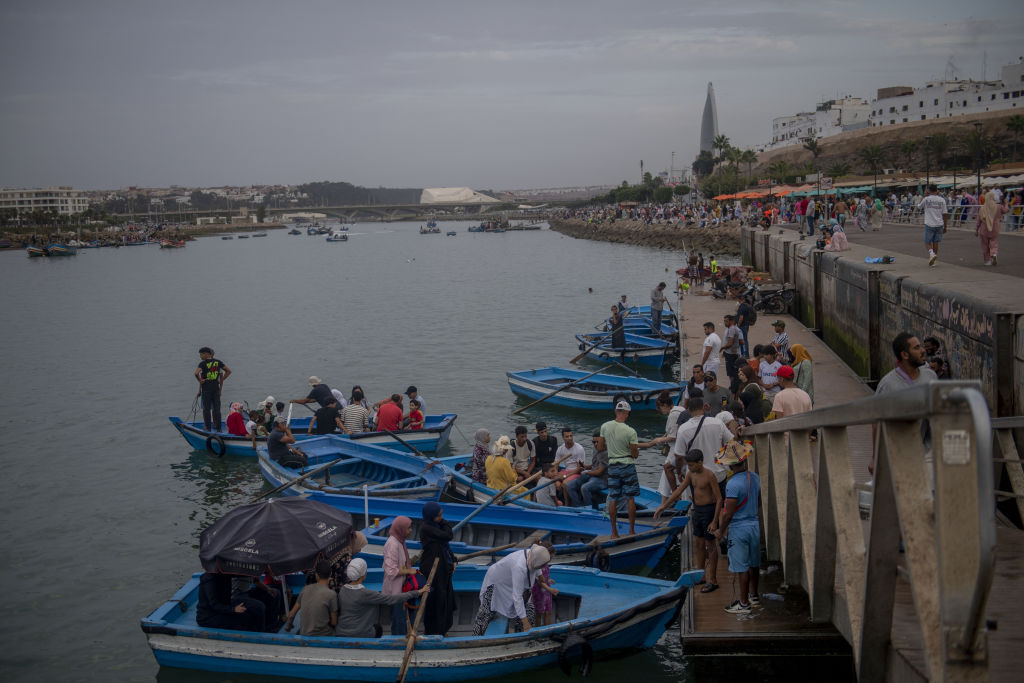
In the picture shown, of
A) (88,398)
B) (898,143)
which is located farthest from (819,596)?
(898,143)

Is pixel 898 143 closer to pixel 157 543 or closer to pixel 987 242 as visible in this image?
pixel 987 242

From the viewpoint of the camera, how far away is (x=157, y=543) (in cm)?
1711

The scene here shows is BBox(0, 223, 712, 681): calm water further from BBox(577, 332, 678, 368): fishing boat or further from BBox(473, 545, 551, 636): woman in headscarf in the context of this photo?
BBox(577, 332, 678, 368): fishing boat

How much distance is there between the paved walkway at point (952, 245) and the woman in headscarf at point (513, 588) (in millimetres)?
13033

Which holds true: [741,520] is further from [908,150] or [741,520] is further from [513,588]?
[908,150]

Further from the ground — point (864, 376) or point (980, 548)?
point (980, 548)

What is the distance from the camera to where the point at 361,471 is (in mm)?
17703

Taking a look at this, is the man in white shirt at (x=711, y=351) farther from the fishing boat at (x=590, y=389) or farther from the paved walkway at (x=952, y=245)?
the paved walkway at (x=952, y=245)

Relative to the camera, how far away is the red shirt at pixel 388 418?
19.7 meters

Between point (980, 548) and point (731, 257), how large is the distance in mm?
71489

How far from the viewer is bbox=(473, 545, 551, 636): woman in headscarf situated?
9.50m

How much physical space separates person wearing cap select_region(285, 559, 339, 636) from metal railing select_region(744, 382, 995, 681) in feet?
18.4

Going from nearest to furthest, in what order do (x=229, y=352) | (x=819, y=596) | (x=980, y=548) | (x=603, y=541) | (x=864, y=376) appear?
(x=980, y=548), (x=819, y=596), (x=603, y=541), (x=864, y=376), (x=229, y=352)

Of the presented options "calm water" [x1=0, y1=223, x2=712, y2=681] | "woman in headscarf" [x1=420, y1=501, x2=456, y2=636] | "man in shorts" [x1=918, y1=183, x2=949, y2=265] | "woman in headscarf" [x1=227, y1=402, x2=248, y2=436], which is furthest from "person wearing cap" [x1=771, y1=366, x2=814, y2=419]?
"woman in headscarf" [x1=227, y1=402, x2=248, y2=436]
